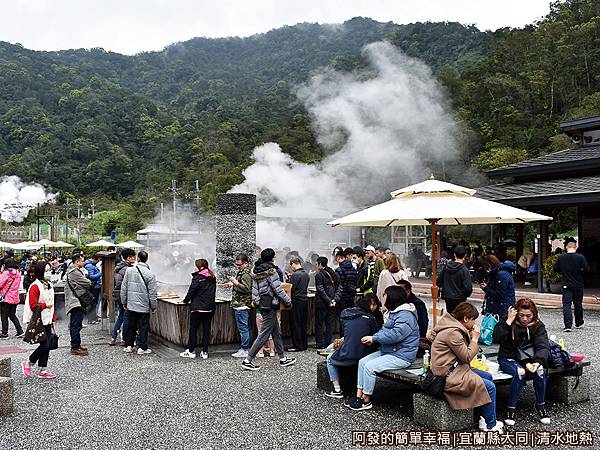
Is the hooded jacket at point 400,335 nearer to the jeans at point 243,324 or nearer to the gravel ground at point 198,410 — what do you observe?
the gravel ground at point 198,410

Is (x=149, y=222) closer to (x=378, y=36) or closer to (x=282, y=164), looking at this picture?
(x=282, y=164)

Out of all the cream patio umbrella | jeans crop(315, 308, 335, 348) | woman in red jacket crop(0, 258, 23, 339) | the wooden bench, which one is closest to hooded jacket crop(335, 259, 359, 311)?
jeans crop(315, 308, 335, 348)

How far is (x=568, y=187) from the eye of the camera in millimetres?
15336

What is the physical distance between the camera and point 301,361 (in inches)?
311

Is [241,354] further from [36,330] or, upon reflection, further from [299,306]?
[36,330]

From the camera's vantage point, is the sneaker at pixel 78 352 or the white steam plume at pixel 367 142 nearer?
the sneaker at pixel 78 352

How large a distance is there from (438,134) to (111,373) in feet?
117

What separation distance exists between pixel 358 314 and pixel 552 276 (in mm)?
10174

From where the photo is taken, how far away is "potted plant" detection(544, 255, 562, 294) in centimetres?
1432

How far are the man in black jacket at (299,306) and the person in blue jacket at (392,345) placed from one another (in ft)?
9.68

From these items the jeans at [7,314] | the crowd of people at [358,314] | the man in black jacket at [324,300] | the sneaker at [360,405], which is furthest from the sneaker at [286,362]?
the jeans at [7,314]

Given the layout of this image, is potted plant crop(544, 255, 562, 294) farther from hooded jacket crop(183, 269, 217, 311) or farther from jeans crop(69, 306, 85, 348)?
jeans crop(69, 306, 85, 348)

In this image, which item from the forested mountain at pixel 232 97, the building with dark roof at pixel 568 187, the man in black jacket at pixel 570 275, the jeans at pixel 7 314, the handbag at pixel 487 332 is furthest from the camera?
the forested mountain at pixel 232 97

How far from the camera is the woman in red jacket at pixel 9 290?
9922 mm
